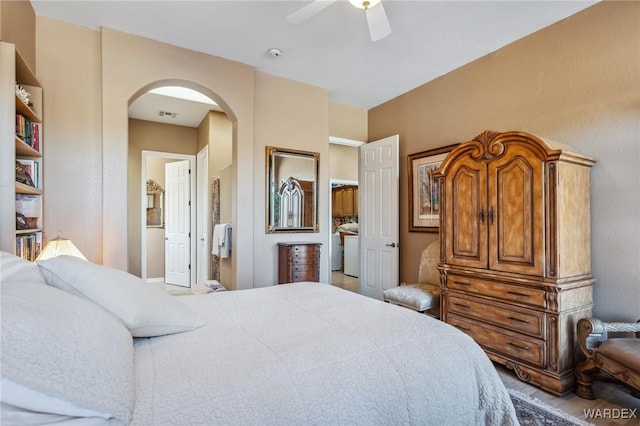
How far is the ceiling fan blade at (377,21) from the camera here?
2.14 metres

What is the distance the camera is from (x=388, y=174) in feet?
14.1

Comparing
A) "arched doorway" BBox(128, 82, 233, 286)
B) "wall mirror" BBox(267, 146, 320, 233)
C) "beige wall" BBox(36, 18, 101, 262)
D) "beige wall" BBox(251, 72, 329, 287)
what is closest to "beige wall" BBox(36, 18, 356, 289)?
"beige wall" BBox(36, 18, 101, 262)

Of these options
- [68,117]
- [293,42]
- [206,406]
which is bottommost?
[206,406]

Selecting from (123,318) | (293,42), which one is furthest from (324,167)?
(123,318)

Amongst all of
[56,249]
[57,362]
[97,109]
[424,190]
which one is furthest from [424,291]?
[97,109]

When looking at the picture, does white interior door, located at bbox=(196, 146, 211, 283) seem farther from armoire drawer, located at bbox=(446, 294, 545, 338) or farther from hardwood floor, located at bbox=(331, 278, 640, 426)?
hardwood floor, located at bbox=(331, 278, 640, 426)

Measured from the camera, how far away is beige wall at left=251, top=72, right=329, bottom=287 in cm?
372

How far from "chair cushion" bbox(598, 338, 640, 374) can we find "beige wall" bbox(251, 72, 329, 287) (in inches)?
108

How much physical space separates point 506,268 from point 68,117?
152 inches

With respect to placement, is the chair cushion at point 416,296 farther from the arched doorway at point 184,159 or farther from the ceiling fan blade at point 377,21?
the arched doorway at point 184,159

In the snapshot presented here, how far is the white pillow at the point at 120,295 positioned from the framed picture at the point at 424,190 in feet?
10.2

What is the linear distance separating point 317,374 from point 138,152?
18.1 feet

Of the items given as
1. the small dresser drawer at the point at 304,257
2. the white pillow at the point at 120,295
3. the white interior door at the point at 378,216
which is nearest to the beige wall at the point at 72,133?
the small dresser drawer at the point at 304,257

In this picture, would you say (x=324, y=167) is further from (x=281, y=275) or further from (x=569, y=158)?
(x=569, y=158)
